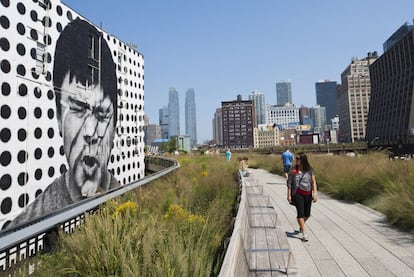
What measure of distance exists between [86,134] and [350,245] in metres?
11.5

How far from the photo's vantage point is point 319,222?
705 centimetres

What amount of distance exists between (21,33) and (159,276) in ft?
31.8

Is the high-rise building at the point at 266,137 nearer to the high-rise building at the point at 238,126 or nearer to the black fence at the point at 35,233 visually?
the high-rise building at the point at 238,126

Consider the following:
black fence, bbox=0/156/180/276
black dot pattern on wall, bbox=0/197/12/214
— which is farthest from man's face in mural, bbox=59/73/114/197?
black fence, bbox=0/156/180/276

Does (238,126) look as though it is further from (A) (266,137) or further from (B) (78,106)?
(B) (78,106)

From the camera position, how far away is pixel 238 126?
186m

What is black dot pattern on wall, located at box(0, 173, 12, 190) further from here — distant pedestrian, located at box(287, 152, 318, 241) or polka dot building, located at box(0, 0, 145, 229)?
distant pedestrian, located at box(287, 152, 318, 241)

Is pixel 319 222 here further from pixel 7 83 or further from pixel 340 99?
pixel 340 99

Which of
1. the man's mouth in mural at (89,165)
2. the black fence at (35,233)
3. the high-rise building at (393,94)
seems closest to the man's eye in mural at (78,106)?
the man's mouth in mural at (89,165)

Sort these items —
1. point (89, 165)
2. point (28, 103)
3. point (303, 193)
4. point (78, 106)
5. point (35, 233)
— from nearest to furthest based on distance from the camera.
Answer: point (35, 233)
point (303, 193)
point (28, 103)
point (78, 106)
point (89, 165)

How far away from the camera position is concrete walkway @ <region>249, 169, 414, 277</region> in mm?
4266

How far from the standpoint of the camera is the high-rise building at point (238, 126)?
605ft

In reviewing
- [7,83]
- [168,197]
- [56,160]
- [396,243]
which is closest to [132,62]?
[56,160]

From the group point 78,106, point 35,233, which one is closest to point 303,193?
point 35,233
